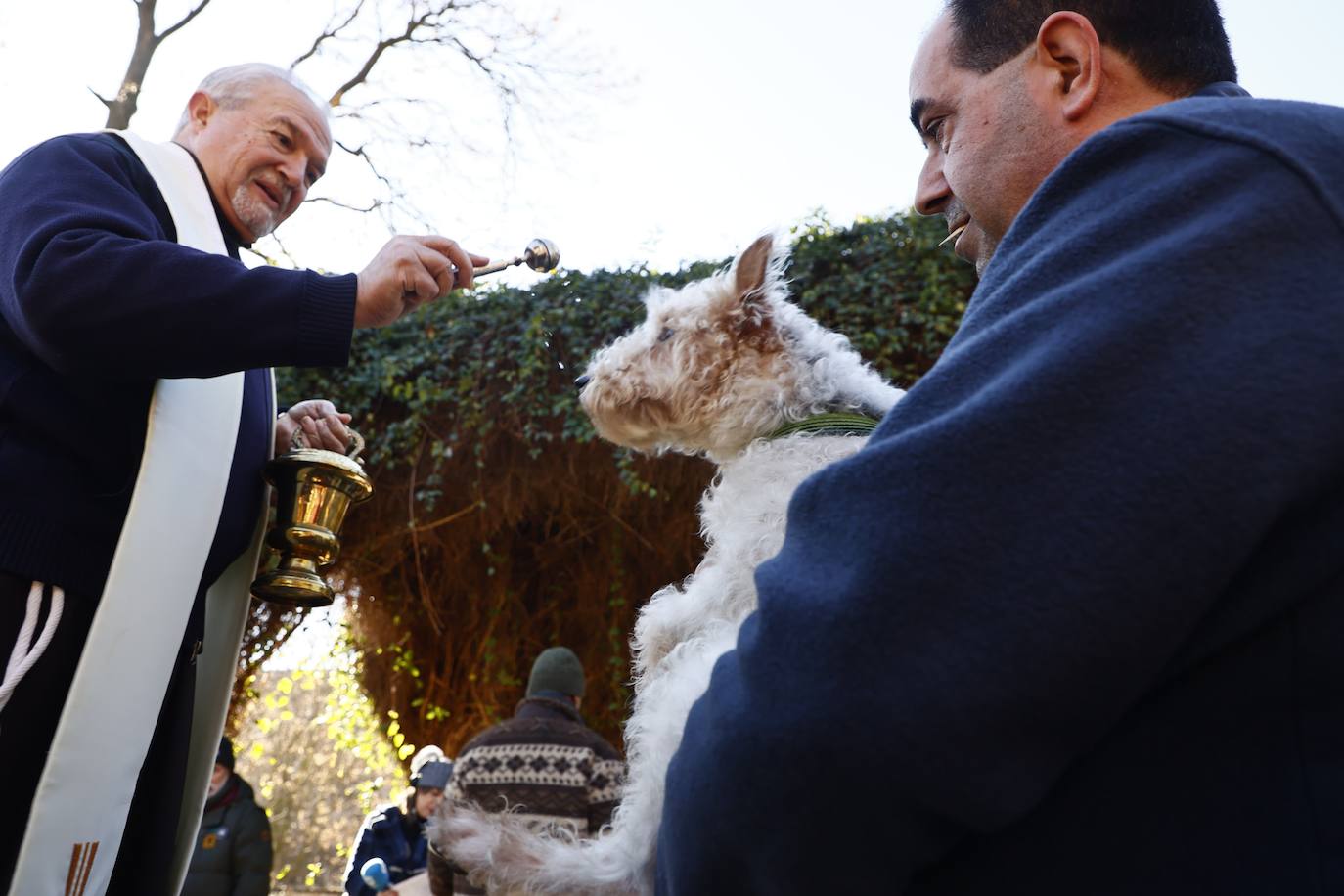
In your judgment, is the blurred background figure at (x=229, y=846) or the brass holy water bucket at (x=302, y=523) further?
the blurred background figure at (x=229, y=846)

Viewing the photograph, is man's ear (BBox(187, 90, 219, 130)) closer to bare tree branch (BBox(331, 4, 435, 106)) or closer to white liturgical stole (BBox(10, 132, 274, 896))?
white liturgical stole (BBox(10, 132, 274, 896))

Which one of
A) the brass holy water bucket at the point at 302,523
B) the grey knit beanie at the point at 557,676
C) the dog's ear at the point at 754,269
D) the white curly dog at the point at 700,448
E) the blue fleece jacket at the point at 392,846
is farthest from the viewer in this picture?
the blue fleece jacket at the point at 392,846

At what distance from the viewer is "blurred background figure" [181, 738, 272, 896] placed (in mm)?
7590

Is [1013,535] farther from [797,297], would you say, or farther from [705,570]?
[797,297]

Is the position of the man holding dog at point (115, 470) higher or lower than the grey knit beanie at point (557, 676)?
lower

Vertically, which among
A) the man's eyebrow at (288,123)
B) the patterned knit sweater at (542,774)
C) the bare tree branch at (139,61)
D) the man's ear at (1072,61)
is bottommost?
the patterned knit sweater at (542,774)

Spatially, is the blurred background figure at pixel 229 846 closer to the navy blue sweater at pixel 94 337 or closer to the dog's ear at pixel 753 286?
the dog's ear at pixel 753 286

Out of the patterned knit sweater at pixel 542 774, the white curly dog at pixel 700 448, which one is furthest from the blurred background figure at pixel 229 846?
the white curly dog at pixel 700 448

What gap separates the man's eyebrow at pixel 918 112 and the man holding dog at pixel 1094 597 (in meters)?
0.66

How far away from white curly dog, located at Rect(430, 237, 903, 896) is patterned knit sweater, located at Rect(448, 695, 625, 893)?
2277 mm

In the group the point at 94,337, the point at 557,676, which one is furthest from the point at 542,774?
the point at 94,337

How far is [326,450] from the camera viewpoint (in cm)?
270

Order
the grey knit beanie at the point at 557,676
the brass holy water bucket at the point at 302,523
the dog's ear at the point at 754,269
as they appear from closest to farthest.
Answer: the brass holy water bucket at the point at 302,523, the dog's ear at the point at 754,269, the grey knit beanie at the point at 557,676

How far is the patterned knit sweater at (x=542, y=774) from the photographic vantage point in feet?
18.6
